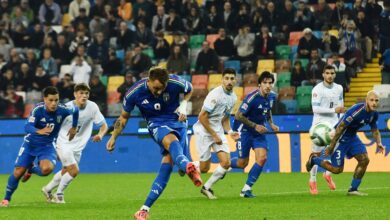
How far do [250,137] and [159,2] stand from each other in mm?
13860

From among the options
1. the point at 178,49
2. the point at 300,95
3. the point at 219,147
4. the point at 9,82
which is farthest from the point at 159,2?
the point at 219,147

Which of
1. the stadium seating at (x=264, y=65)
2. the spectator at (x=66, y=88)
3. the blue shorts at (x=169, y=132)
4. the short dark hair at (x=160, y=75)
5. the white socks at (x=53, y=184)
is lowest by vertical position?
the spectator at (x=66, y=88)

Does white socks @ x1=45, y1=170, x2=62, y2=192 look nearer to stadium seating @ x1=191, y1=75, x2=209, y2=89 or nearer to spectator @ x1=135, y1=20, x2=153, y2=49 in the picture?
stadium seating @ x1=191, y1=75, x2=209, y2=89

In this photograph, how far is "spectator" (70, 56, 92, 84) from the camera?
2831 cm

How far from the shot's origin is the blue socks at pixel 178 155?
11391 millimetres

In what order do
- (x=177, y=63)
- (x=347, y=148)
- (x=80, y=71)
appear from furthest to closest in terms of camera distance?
(x=80, y=71) → (x=177, y=63) → (x=347, y=148)

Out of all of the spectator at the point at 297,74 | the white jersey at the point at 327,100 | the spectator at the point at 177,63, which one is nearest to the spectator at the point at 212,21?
the spectator at the point at 177,63

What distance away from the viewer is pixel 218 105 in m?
17.5

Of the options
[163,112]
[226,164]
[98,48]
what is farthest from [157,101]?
[98,48]

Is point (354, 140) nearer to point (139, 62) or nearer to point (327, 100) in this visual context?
point (327, 100)

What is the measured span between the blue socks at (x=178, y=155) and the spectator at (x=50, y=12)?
68.3 ft

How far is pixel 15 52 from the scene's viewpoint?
97.7 ft

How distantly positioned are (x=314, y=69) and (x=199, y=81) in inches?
131

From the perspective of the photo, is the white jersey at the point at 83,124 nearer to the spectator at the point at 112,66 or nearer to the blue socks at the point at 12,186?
the blue socks at the point at 12,186
